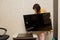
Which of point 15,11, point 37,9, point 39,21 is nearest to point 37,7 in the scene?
point 37,9

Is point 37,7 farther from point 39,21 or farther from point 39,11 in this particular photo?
point 39,21

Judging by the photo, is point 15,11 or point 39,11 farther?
point 15,11

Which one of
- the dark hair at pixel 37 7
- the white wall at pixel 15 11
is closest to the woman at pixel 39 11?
the dark hair at pixel 37 7

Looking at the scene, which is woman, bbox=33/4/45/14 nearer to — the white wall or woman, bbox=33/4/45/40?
woman, bbox=33/4/45/40

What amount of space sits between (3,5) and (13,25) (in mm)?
499

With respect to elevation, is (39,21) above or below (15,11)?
below

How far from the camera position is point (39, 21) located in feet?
8.23

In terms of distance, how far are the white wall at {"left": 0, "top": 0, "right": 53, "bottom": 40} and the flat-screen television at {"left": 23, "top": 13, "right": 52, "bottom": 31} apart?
0.69 ft

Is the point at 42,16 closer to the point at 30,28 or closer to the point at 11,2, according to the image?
the point at 30,28

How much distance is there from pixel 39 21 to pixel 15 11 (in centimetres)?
59

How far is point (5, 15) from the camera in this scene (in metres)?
2.69

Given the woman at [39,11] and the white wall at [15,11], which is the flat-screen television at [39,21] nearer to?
the woman at [39,11]

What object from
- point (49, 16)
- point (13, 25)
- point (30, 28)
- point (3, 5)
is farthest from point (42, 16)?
point (3, 5)

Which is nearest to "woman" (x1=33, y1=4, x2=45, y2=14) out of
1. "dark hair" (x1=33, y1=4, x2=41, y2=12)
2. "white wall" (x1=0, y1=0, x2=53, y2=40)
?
"dark hair" (x1=33, y1=4, x2=41, y2=12)
